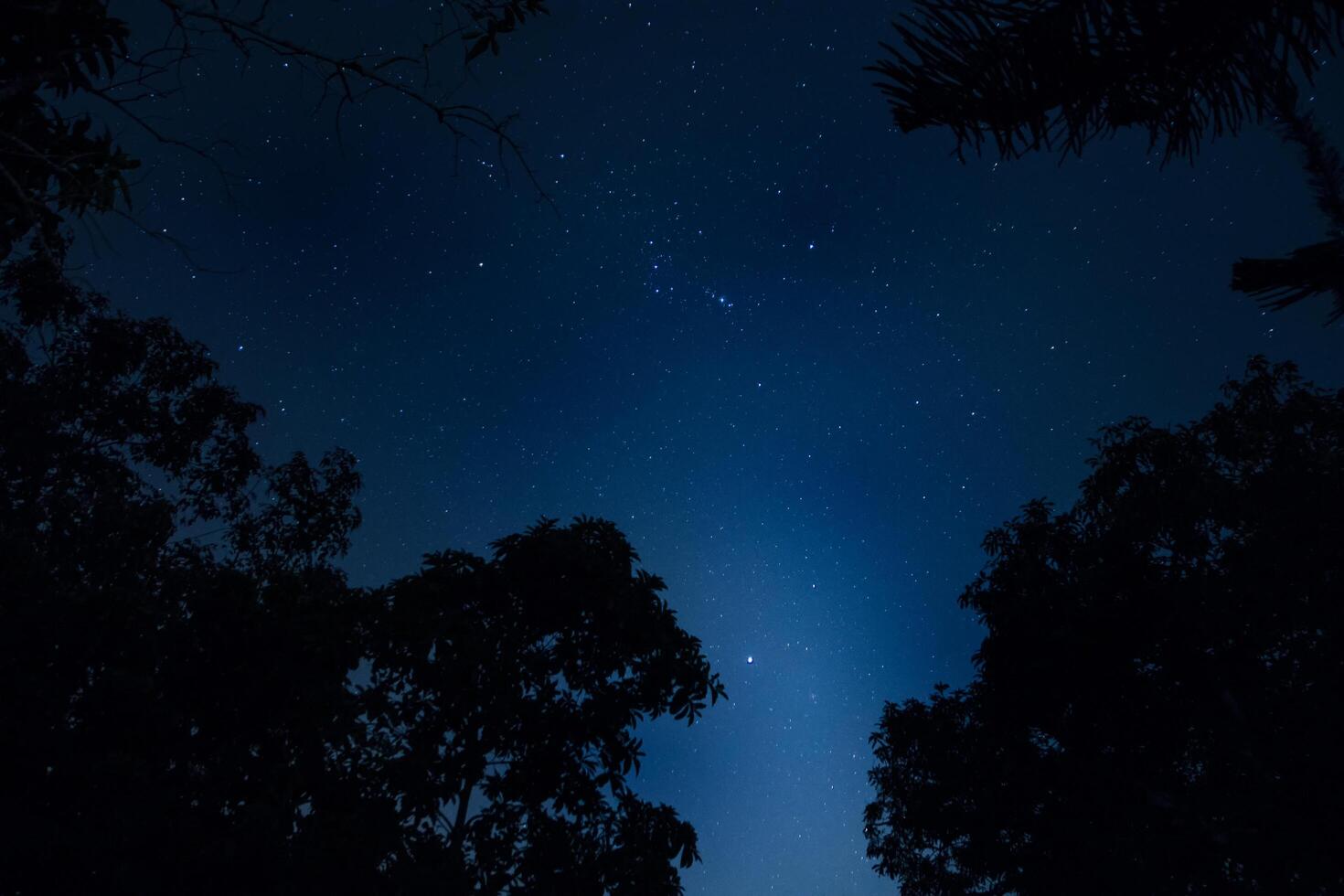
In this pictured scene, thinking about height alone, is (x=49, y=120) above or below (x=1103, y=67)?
above

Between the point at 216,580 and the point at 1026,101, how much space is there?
9286 mm

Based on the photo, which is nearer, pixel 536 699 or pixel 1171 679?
pixel 536 699

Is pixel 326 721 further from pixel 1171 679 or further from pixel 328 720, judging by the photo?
pixel 1171 679

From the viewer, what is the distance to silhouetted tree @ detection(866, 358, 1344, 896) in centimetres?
915

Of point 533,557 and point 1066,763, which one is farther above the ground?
point 533,557

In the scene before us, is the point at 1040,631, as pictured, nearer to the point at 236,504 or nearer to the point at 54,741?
the point at 54,741

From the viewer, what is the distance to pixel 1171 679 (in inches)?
419

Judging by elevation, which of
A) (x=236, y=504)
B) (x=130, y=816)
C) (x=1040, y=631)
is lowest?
(x=130, y=816)

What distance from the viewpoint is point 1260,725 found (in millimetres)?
10070

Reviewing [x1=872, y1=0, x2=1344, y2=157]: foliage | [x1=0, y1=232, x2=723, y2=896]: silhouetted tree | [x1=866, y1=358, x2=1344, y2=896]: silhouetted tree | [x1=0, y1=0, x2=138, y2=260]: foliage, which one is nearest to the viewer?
[x1=872, y1=0, x2=1344, y2=157]: foliage

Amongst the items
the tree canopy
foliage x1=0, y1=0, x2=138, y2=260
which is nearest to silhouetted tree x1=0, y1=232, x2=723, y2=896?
the tree canopy

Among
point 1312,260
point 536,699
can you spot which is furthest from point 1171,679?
point 1312,260

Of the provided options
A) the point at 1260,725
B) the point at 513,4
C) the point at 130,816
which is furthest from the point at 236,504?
the point at 1260,725

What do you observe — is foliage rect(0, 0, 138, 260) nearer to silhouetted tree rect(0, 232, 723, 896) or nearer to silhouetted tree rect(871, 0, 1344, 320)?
silhouetted tree rect(871, 0, 1344, 320)
